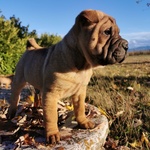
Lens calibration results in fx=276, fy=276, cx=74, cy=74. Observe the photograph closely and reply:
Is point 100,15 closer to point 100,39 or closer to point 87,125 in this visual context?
point 100,39

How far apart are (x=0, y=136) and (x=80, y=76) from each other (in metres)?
1.10

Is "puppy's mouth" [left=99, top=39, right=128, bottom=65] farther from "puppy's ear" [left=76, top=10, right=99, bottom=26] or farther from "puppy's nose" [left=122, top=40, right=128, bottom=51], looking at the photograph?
"puppy's ear" [left=76, top=10, right=99, bottom=26]

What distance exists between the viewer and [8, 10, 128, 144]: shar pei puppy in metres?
2.38

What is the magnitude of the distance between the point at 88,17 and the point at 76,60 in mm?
452

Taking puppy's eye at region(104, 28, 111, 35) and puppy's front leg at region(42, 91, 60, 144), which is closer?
puppy's eye at region(104, 28, 111, 35)

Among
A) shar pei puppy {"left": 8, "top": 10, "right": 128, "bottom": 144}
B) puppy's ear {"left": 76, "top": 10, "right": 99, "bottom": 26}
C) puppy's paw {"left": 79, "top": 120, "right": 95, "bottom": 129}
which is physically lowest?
puppy's paw {"left": 79, "top": 120, "right": 95, "bottom": 129}

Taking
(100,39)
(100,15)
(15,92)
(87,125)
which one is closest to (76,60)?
(100,39)

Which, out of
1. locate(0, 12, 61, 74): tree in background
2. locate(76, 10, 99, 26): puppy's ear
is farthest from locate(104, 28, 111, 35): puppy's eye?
locate(0, 12, 61, 74): tree in background

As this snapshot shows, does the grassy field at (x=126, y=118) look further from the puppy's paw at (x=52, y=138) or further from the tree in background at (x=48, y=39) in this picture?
the tree in background at (x=48, y=39)

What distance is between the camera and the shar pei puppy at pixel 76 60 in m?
2.38

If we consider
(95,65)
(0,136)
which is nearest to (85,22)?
(95,65)

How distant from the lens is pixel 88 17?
7.89 feet

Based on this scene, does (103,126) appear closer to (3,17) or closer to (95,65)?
(95,65)

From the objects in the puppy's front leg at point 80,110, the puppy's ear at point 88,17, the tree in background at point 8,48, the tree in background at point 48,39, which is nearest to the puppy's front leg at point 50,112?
the puppy's front leg at point 80,110
